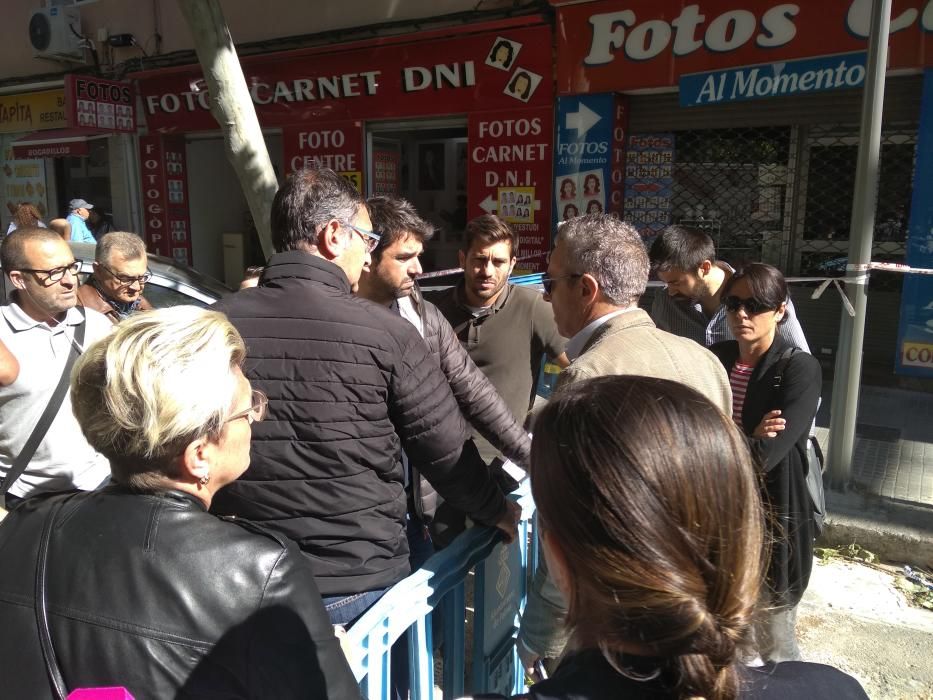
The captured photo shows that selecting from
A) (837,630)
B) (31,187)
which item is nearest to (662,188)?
(837,630)

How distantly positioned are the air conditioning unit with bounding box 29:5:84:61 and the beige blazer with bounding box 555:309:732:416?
11.9 m

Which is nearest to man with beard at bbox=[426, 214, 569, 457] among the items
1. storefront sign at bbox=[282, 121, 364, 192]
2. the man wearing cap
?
storefront sign at bbox=[282, 121, 364, 192]

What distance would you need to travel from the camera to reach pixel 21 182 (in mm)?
13148

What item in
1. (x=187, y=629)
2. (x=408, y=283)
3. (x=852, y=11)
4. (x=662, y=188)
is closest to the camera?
(x=187, y=629)

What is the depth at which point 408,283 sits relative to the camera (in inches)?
111

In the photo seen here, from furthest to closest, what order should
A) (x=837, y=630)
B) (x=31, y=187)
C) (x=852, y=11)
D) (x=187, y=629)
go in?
1. (x=31, y=187)
2. (x=852, y=11)
3. (x=837, y=630)
4. (x=187, y=629)

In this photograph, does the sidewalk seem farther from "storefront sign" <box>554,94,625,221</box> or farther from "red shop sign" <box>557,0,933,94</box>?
"storefront sign" <box>554,94,625,221</box>

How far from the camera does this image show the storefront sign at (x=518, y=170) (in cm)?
803

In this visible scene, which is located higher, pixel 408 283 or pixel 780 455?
pixel 408 283

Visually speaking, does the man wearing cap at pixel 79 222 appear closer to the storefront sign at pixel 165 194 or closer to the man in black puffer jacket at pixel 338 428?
the storefront sign at pixel 165 194

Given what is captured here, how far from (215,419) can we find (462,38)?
7.77 meters

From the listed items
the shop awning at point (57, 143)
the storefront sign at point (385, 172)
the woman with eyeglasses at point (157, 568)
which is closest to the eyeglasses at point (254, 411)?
the woman with eyeglasses at point (157, 568)

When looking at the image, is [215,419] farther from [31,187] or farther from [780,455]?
[31,187]

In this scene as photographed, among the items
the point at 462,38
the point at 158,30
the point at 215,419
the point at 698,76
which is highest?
the point at 158,30
